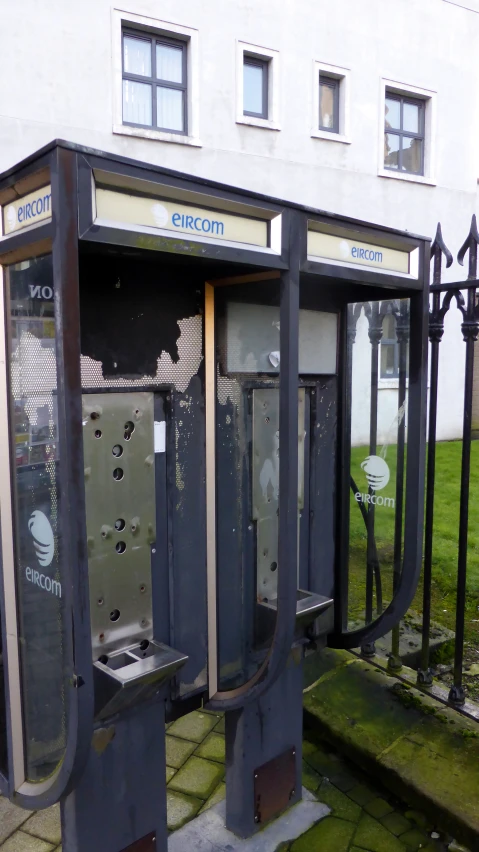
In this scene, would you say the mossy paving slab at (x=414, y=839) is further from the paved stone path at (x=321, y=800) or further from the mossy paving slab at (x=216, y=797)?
the mossy paving slab at (x=216, y=797)

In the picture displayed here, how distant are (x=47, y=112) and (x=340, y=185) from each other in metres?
3.84

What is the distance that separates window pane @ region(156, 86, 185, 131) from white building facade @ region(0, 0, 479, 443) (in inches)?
0.5

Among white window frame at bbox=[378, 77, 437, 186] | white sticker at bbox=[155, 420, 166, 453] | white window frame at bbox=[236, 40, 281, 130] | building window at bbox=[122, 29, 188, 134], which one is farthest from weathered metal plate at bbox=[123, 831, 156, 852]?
white window frame at bbox=[378, 77, 437, 186]

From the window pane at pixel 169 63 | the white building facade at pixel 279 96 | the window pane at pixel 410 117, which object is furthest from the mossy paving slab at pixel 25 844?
the window pane at pixel 410 117

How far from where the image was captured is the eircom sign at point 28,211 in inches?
55.5

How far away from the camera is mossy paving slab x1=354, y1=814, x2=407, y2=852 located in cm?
230

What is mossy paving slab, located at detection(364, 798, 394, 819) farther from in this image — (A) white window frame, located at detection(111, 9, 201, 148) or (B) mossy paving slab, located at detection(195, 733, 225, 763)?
(A) white window frame, located at detection(111, 9, 201, 148)

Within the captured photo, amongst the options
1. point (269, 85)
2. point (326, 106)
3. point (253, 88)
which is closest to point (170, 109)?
point (253, 88)

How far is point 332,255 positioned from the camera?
198 centimetres

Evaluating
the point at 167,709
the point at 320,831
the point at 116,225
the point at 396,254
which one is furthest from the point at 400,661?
the point at 116,225

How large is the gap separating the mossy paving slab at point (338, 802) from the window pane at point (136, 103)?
22.7ft

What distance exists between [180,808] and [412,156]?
30.9 ft

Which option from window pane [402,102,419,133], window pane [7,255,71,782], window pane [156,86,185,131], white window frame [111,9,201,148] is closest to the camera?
window pane [7,255,71,782]

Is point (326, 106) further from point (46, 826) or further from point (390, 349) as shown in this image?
point (46, 826)
